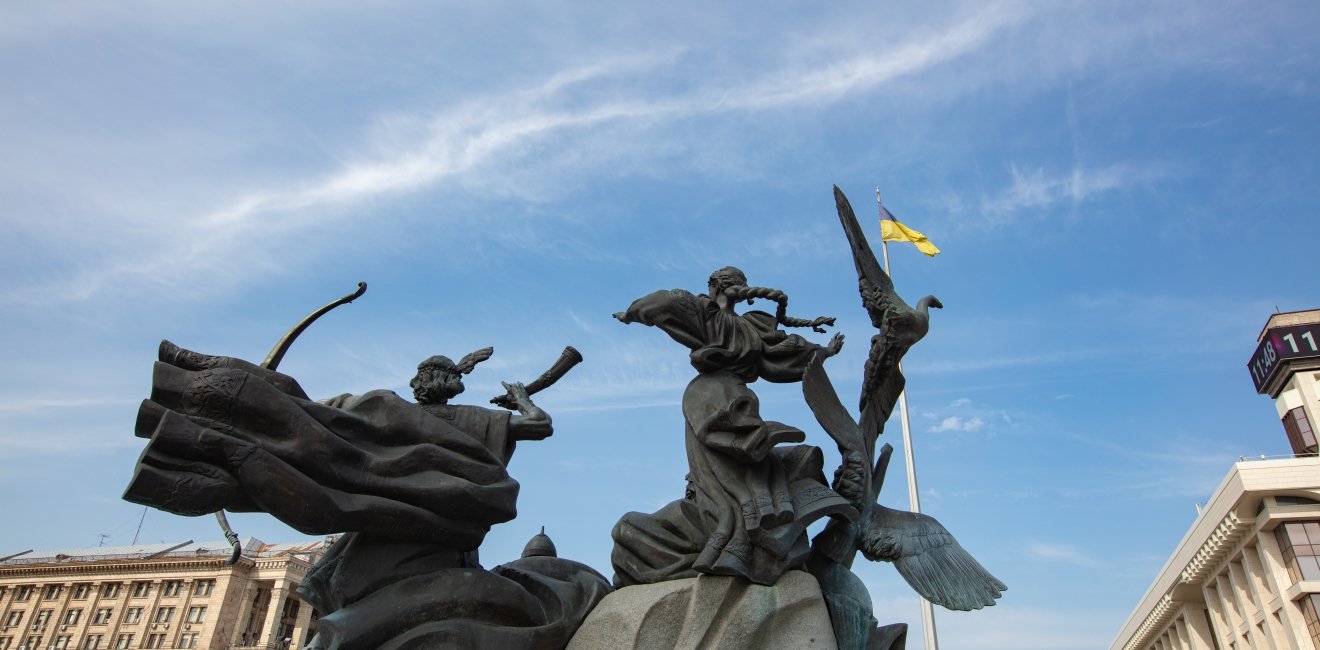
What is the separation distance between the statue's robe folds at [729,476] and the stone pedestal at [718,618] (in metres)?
0.11

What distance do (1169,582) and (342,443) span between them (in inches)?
2244

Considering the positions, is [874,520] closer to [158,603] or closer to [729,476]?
[729,476]

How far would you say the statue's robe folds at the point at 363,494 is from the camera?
505cm

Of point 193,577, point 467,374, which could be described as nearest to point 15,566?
point 193,577

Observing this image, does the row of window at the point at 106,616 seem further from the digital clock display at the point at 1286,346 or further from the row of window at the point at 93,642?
the digital clock display at the point at 1286,346

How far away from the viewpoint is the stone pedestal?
195 inches

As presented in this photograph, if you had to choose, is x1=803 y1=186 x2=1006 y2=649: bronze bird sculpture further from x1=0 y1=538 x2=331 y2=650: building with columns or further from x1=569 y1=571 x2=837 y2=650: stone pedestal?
x1=0 y1=538 x2=331 y2=650: building with columns

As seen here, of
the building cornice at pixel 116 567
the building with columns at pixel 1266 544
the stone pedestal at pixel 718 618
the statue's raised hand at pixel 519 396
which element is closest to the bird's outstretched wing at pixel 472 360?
the statue's raised hand at pixel 519 396

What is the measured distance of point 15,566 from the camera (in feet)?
195

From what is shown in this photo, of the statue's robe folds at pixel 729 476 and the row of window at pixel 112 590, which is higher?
the row of window at pixel 112 590

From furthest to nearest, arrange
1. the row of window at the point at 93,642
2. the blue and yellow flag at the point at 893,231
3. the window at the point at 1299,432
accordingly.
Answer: the row of window at the point at 93,642
the window at the point at 1299,432
the blue and yellow flag at the point at 893,231

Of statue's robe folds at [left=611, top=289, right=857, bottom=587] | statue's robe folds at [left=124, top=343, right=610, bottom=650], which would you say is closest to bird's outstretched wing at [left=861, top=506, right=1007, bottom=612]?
statue's robe folds at [left=611, top=289, right=857, bottom=587]

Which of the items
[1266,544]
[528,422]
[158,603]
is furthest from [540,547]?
[158,603]

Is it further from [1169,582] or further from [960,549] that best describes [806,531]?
[1169,582]
